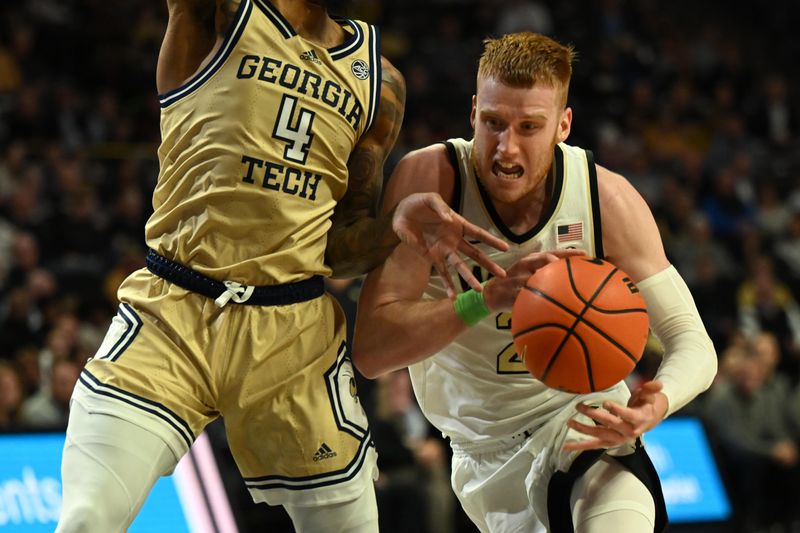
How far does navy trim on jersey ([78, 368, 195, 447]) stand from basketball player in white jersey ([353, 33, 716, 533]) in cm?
78

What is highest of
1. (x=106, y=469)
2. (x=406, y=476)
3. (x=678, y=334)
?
(x=678, y=334)

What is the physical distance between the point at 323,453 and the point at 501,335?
864 millimetres

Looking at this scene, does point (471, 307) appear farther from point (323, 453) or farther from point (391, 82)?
point (391, 82)

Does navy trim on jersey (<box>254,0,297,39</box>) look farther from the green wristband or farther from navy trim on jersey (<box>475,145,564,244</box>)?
the green wristband

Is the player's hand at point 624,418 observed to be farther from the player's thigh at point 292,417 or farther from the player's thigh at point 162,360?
the player's thigh at point 162,360

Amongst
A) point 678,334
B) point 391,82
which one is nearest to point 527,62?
point 391,82

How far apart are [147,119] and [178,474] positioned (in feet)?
21.6

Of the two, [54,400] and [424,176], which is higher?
[424,176]

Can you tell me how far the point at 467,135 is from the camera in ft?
42.5

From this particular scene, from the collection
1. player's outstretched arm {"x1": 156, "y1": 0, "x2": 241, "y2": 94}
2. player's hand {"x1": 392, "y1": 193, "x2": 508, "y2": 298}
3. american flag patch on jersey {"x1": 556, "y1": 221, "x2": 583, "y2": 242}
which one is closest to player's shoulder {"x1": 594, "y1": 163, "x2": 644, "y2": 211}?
american flag patch on jersey {"x1": 556, "y1": 221, "x2": 583, "y2": 242}

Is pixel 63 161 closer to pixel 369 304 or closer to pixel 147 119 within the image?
pixel 147 119

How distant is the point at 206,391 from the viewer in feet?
11.6

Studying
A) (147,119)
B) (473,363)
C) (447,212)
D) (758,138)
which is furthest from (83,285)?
(758,138)

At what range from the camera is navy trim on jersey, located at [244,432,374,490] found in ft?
11.9
